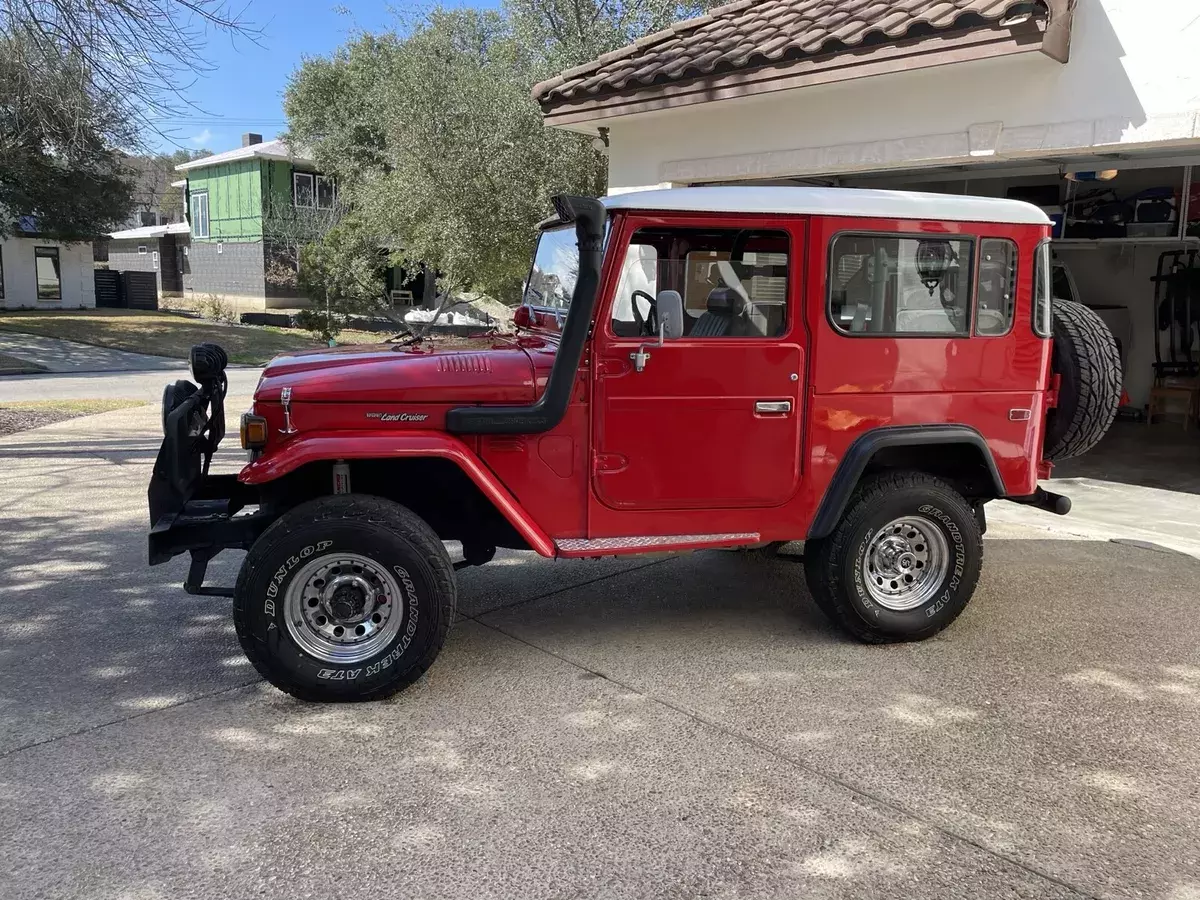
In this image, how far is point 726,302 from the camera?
160 inches

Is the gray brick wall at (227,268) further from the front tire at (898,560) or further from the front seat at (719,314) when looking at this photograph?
the front tire at (898,560)

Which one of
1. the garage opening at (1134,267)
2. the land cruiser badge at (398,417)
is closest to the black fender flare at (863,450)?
the land cruiser badge at (398,417)

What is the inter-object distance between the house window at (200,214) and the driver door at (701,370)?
117ft

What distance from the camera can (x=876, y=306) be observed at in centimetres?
421

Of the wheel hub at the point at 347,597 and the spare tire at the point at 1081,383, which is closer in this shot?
the wheel hub at the point at 347,597

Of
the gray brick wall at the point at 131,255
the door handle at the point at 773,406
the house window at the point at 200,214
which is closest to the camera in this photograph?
the door handle at the point at 773,406

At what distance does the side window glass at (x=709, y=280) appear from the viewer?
3963 millimetres

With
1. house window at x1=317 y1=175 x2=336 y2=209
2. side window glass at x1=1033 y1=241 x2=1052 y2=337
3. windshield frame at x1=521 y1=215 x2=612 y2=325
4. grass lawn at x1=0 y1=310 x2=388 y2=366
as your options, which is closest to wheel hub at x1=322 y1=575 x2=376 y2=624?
windshield frame at x1=521 y1=215 x2=612 y2=325

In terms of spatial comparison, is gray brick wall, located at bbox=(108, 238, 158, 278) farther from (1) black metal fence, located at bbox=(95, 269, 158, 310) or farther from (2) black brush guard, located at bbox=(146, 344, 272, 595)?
(2) black brush guard, located at bbox=(146, 344, 272, 595)

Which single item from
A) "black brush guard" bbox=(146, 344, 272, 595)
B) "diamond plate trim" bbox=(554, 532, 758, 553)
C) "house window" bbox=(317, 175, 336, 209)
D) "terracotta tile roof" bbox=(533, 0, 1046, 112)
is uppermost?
"house window" bbox=(317, 175, 336, 209)

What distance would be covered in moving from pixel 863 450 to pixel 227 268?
33837mm

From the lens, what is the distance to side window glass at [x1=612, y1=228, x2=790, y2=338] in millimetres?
3963

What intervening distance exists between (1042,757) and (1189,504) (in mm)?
5329

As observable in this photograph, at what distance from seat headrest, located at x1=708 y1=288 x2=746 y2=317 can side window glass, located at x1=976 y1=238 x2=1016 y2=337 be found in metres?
1.19
